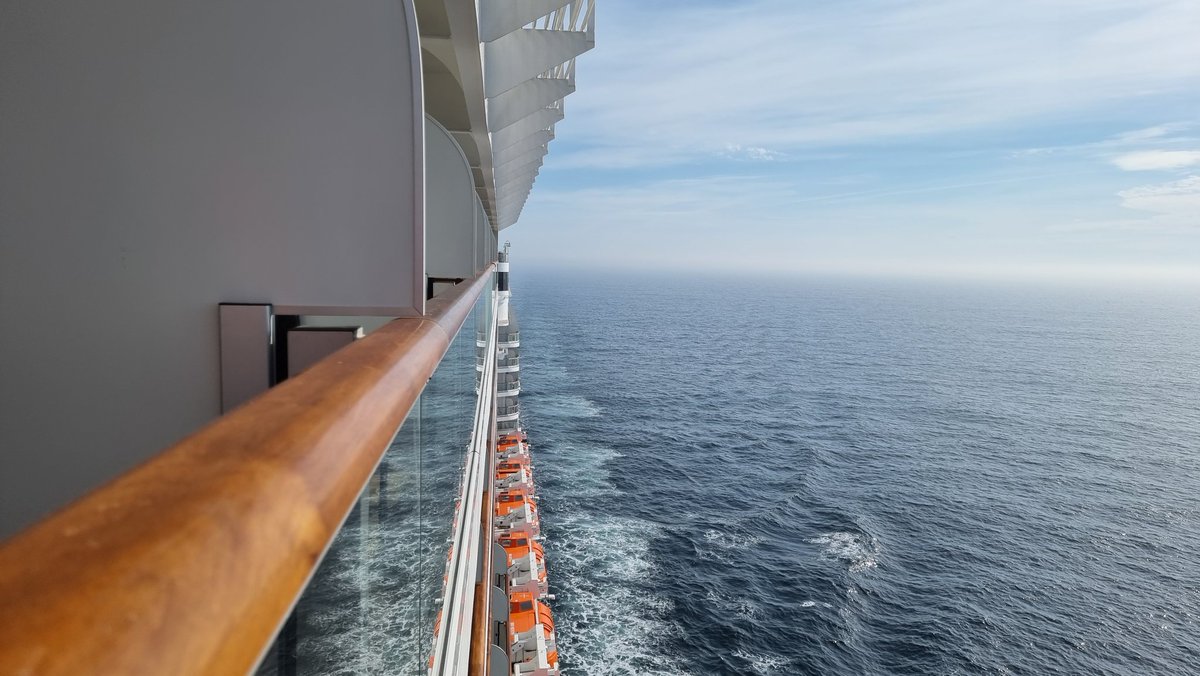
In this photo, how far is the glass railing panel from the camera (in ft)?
2.48

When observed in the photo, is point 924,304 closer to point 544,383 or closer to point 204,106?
point 544,383

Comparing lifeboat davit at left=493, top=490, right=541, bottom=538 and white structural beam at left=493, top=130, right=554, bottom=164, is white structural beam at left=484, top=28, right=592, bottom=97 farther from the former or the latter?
lifeboat davit at left=493, top=490, right=541, bottom=538

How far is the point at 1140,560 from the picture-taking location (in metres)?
25.6

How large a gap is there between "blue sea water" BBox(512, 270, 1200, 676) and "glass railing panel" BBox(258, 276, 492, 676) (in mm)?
15284

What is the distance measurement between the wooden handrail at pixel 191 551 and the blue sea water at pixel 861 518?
1664 centimetres

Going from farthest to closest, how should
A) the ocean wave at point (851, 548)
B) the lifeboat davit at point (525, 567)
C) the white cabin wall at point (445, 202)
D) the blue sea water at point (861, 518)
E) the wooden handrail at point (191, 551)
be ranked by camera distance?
the ocean wave at point (851, 548) < the blue sea water at point (861, 518) < the lifeboat davit at point (525, 567) < the white cabin wall at point (445, 202) < the wooden handrail at point (191, 551)

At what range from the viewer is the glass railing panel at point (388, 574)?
76 centimetres

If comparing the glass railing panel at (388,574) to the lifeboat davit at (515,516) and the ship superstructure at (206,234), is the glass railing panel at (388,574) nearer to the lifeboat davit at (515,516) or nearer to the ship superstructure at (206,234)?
the ship superstructure at (206,234)

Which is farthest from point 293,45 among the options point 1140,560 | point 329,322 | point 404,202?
point 1140,560

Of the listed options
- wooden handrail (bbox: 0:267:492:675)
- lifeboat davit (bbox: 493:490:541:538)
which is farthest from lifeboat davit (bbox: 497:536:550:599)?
wooden handrail (bbox: 0:267:492:675)

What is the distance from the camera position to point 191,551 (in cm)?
37

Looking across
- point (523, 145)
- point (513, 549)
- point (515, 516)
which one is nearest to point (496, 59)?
point (523, 145)

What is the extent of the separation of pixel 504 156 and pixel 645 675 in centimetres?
1164

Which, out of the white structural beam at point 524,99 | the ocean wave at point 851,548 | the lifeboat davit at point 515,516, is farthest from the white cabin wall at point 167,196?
the ocean wave at point 851,548
